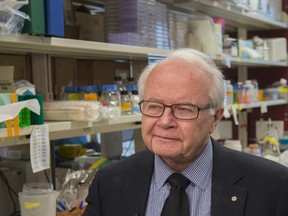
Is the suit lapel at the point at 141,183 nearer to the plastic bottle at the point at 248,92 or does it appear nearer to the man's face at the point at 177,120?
the man's face at the point at 177,120

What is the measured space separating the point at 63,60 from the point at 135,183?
1094 millimetres

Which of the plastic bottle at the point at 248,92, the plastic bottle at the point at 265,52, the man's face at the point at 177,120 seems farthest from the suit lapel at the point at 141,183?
the plastic bottle at the point at 265,52

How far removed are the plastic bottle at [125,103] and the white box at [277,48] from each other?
2147mm

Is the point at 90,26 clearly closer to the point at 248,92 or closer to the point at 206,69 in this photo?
the point at 206,69

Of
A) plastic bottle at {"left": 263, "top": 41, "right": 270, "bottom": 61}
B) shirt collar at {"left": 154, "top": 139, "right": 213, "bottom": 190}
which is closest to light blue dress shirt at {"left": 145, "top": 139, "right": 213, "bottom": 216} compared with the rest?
shirt collar at {"left": 154, "top": 139, "right": 213, "bottom": 190}

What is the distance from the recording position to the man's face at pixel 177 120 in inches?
51.2

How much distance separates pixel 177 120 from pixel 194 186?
25cm

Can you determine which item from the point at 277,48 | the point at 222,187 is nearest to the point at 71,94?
the point at 222,187

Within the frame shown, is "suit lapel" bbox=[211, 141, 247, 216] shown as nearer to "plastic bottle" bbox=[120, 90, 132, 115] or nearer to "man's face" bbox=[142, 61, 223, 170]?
"man's face" bbox=[142, 61, 223, 170]

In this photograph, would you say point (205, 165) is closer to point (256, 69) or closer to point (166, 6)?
point (166, 6)

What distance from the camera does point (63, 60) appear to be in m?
2.32

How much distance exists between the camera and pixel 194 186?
1.38 meters

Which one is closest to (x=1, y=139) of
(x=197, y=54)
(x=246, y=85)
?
(x=197, y=54)

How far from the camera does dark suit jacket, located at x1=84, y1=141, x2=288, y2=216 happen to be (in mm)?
1326
